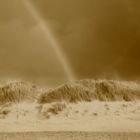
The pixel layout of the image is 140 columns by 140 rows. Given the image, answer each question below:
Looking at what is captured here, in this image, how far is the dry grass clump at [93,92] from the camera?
1351 centimetres

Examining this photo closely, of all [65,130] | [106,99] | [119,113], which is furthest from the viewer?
[106,99]

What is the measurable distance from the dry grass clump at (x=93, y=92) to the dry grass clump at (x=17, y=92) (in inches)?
18.7

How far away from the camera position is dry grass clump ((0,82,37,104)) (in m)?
13.9

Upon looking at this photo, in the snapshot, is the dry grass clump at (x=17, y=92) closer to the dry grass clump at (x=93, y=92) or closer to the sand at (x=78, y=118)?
the dry grass clump at (x=93, y=92)

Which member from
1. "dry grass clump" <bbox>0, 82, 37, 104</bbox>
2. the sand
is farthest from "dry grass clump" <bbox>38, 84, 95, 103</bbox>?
"dry grass clump" <bbox>0, 82, 37, 104</bbox>

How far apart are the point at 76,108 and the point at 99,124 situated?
125cm

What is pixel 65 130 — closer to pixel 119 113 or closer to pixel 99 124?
pixel 99 124

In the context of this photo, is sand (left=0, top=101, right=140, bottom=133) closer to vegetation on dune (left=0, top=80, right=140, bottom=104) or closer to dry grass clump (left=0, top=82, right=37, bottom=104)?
vegetation on dune (left=0, top=80, right=140, bottom=104)

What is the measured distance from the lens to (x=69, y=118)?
12.4 m

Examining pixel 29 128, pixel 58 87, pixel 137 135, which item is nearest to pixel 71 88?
pixel 58 87

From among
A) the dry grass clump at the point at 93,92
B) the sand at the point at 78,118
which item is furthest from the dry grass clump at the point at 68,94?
the sand at the point at 78,118

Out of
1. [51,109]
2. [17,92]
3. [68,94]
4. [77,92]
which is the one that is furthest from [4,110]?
Result: [77,92]

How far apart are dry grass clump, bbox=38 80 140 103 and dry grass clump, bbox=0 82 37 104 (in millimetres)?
476

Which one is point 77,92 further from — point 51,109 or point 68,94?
point 51,109
